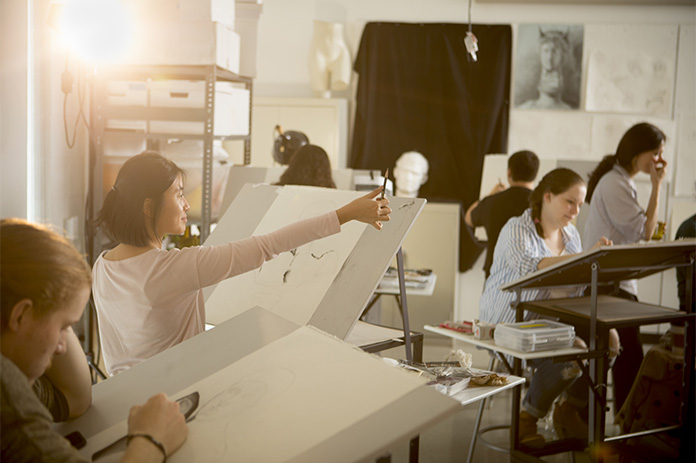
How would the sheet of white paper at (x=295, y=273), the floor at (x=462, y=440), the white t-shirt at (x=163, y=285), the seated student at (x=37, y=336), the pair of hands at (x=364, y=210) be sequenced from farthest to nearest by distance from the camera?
the floor at (x=462, y=440)
the sheet of white paper at (x=295, y=273)
the pair of hands at (x=364, y=210)
the white t-shirt at (x=163, y=285)
the seated student at (x=37, y=336)

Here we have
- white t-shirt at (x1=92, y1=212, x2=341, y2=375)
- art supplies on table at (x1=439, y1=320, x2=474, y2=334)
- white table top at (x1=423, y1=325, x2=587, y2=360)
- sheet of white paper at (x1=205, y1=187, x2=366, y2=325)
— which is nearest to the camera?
white t-shirt at (x1=92, y1=212, x2=341, y2=375)

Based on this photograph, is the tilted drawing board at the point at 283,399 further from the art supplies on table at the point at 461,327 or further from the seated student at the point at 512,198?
the seated student at the point at 512,198

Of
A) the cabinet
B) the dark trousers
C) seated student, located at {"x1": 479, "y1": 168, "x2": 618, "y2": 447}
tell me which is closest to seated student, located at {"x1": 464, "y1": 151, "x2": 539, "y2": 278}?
seated student, located at {"x1": 479, "y1": 168, "x2": 618, "y2": 447}

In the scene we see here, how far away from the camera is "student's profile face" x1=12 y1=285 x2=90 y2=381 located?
3.09 ft

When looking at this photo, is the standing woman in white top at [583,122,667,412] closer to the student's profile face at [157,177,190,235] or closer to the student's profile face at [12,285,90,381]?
the student's profile face at [157,177,190,235]

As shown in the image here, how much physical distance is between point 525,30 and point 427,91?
925 mm

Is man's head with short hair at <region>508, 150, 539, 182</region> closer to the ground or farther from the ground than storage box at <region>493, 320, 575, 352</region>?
farther from the ground

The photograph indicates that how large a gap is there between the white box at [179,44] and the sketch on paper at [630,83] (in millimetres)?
3382

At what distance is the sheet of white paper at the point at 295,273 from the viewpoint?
1.93 m

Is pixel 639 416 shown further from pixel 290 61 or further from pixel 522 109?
pixel 290 61

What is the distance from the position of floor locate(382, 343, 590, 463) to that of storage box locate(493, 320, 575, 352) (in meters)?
0.48

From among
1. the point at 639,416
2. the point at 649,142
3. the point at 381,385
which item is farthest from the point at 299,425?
the point at 649,142

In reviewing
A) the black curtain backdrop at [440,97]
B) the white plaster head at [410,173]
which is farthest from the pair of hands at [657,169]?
the white plaster head at [410,173]

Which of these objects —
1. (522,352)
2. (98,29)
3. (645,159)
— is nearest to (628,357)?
(645,159)
